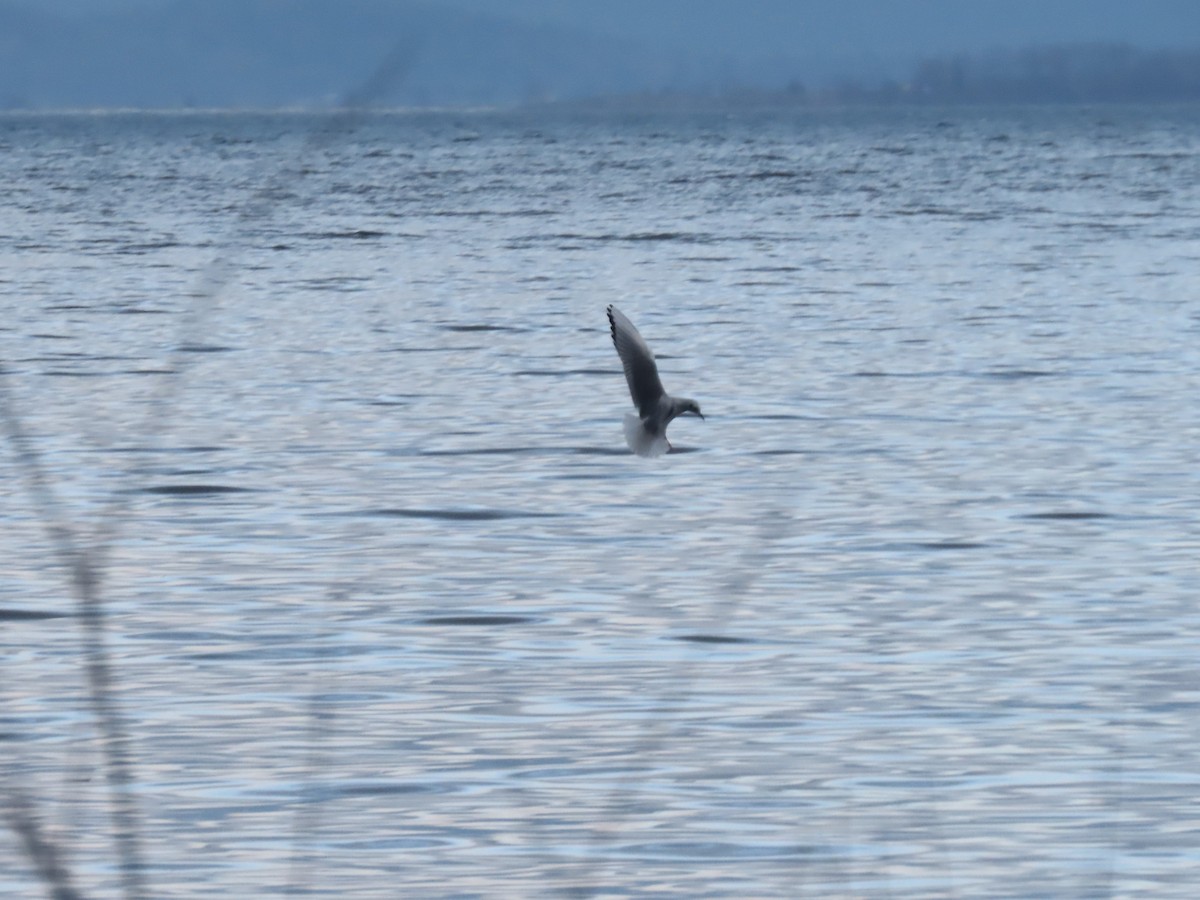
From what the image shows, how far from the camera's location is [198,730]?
732cm

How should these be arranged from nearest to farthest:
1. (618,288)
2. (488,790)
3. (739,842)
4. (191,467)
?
1. (739,842)
2. (488,790)
3. (191,467)
4. (618,288)

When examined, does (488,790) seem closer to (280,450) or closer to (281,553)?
(281,553)

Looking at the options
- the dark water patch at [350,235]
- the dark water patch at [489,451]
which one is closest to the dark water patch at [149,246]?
the dark water patch at [350,235]

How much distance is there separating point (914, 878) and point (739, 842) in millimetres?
540

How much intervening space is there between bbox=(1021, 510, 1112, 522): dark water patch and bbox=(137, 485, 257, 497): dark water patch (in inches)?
156

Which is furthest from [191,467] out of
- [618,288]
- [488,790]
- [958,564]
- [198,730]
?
→ [618,288]

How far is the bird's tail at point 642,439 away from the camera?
12.2 m

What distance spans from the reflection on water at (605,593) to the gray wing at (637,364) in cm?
56

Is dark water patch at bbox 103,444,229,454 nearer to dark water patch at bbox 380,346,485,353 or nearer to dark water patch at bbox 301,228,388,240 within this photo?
dark water patch at bbox 380,346,485,353

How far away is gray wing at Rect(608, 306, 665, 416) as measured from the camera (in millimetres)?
11805

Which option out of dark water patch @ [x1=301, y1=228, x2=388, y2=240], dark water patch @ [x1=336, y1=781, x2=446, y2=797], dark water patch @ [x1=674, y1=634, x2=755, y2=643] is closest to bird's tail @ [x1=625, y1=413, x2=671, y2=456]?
dark water patch @ [x1=674, y1=634, x2=755, y2=643]

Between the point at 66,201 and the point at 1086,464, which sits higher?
the point at 1086,464

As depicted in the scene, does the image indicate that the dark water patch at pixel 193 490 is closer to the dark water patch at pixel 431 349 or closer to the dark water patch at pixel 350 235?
the dark water patch at pixel 431 349

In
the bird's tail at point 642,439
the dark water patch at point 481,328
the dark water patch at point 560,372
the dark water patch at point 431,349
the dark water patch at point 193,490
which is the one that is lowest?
the dark water patch at point 481,328
